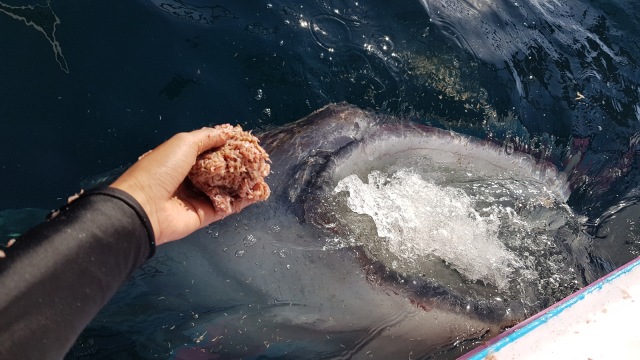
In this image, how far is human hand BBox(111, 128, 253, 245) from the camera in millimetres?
1914

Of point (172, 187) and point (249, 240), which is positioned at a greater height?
point (172, 187)

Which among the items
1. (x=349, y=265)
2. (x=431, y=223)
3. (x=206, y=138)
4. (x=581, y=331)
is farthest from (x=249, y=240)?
(x=581, y=331)

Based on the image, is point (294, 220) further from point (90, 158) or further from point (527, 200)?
point (527, 200)

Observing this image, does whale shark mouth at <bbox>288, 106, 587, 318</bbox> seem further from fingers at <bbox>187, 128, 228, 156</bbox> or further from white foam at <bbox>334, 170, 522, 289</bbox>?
fingers at <bbox>187, 128, 228, 156</bbox>

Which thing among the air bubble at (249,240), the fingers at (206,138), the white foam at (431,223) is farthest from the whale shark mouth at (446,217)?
the fingers at (206,138)

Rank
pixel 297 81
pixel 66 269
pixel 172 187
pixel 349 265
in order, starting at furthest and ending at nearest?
pixel 297 81, pixel 349 265, pixel 172 187, pixel 66 269

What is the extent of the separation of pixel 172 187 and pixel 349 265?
1.28 m

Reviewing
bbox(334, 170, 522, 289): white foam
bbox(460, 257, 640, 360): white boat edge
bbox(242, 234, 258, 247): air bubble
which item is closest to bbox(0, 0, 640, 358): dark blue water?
bbox(334, 170, 522, 289): white foam

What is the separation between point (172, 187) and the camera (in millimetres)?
2047

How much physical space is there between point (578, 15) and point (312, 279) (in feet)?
20.4

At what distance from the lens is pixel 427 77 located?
14.9 ft

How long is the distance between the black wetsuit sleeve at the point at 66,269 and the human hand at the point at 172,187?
16 centimetres

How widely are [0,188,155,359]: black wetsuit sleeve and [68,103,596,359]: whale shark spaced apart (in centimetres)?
107

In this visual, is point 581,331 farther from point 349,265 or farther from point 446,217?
point 349,265
